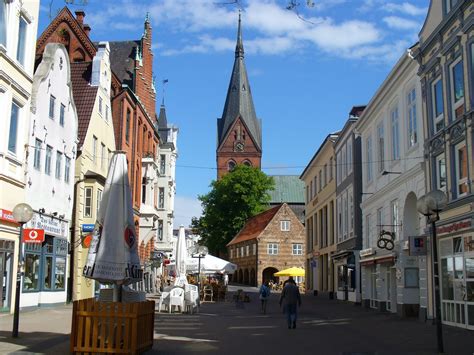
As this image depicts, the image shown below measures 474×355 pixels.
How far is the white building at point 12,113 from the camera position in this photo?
2034 cm

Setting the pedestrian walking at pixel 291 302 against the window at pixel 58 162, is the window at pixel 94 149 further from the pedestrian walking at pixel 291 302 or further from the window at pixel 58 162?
the pedestrian walking at pixel 291 302

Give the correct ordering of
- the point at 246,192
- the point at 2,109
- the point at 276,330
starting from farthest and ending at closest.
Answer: the point at 246,192, the point at 2,109, the point at 276,330

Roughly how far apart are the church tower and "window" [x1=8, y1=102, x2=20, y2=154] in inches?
3425

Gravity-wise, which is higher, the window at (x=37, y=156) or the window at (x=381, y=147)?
the window at (x=381, y=147)

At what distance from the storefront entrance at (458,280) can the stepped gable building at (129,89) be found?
20.7 m

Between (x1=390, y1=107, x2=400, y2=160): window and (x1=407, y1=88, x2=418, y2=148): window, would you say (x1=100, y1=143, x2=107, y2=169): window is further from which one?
(x1=407, y1=88, x2=418, y2=148): window

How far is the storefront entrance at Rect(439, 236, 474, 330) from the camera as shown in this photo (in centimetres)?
1745

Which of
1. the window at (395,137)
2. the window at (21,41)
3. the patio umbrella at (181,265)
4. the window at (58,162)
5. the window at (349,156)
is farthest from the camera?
the window at (349,156)

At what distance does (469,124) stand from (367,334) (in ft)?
20.4

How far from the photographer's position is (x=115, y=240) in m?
12.0

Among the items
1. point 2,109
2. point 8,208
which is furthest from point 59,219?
point 2,109

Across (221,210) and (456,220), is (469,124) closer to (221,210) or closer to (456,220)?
(456,220)

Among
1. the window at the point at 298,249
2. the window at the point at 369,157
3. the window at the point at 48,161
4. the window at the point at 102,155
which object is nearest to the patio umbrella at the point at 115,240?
the window at the point at 48,161

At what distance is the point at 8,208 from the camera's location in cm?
2097
